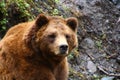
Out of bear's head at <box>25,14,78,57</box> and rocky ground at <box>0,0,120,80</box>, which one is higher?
bear's head at <box>25,14,78,57</box>

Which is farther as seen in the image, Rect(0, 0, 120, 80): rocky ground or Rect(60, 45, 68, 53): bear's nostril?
Rect(0, 0, 120, 80): rocky ground

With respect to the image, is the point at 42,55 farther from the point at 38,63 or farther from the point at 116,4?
the point at 116,4

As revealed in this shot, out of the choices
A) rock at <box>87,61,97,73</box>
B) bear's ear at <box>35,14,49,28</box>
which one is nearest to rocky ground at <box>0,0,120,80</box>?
rock at <box>87,61,97,73</box>

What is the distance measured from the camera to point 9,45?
6.20 meters

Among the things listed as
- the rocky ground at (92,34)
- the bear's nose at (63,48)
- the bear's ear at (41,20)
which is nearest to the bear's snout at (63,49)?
the bear's nose at (63,48)

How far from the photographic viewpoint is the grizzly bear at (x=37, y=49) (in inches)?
234

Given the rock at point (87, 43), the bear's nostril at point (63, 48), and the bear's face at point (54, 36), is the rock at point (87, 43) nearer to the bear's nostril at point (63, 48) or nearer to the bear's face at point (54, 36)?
the bear's face at point (54, 36)

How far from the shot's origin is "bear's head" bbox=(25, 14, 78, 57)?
588cm

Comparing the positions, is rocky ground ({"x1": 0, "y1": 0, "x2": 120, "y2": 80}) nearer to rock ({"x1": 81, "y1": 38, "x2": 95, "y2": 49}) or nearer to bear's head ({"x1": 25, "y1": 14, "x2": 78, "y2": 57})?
rock ({"x1": 81, "y1": 38, "x2": 95, "y2": 49})

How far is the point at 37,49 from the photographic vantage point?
6.01 metres

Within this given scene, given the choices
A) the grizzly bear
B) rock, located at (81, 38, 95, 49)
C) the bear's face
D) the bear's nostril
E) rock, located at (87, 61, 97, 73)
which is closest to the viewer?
the bear's nostril

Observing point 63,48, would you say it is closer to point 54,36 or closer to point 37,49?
point 54,36

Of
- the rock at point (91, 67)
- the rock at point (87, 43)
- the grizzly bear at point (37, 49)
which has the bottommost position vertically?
the rock at point (91, 67)

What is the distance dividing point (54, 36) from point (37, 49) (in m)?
0.32
